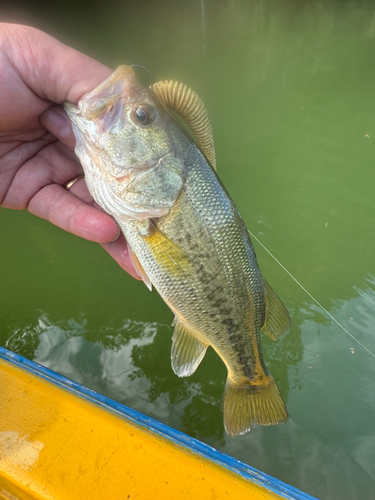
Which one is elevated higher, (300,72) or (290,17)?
(290,17)

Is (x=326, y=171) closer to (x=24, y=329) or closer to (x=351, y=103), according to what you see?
(x=351, y=103)

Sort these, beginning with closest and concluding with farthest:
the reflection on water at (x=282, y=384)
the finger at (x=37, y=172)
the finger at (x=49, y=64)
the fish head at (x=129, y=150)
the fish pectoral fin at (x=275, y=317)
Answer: the fish head at (x=129, y=150)
the finger at (x=49, y=64)
the fish pectoral fin at (x=275, y=317)
the finger at (x=37, y=172)
the reflection on water at (x=282, y=384)

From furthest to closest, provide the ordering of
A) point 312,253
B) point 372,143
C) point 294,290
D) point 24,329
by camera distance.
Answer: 1. point 372,143
2. point 312,253
3. point 294,290
4. point 24,329

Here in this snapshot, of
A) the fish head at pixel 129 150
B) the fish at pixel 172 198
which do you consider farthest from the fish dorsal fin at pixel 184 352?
the fish head at pixel 129 150

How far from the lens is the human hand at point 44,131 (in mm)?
1312

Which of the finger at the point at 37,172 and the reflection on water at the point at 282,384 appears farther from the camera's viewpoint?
the reflection on water at the point at 282,384

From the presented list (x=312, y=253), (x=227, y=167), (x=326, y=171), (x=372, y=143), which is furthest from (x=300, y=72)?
(x=312, y=253)

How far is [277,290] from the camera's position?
2.76 metres

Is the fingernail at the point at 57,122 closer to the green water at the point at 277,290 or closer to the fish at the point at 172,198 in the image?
the fish at the point at 172,198

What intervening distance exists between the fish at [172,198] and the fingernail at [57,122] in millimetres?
255

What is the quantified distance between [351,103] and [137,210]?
15.7ft

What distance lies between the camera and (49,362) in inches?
94.2

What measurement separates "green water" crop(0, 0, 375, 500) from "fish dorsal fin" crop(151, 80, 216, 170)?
67.4 inches

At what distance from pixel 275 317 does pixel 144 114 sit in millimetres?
1037
